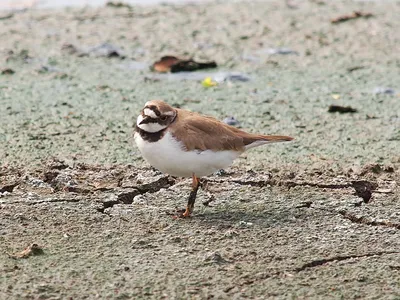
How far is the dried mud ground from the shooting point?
4.24 metres

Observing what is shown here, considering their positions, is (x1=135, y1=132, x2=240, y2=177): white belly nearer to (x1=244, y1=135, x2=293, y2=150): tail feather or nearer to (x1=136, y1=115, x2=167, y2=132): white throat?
(x1=136, y1=115, x2=167, y2=132): white throat

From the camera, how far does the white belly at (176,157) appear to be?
4855 millimetres

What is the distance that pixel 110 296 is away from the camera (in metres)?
3.98

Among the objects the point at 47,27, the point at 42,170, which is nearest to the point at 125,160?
the point at 42,170

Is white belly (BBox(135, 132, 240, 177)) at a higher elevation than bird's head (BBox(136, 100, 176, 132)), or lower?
lower

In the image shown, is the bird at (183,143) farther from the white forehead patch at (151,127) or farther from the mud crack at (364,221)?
the mud crack at (364,221)

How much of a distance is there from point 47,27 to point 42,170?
4195mm

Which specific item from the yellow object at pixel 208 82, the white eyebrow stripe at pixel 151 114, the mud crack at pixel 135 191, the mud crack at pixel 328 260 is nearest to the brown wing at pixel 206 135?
the white eyebrow stripe at pixel 151 114

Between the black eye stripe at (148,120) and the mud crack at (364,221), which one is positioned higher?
the black eye stripe at (148,120)

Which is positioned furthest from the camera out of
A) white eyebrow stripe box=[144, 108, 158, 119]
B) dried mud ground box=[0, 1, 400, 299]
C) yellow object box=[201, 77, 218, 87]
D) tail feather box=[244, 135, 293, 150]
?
yellow object box=[201, 77, 218, 87]

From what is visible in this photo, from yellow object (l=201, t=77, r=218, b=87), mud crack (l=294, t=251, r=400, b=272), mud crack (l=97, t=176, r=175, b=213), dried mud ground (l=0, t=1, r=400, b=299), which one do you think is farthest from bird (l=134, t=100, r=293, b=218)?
yellow object (l=201, t=77, r=218, b=87)

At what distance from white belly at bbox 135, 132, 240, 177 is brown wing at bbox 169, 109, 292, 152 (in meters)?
0.03

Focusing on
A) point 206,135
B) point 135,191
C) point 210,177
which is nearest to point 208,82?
point 210,177

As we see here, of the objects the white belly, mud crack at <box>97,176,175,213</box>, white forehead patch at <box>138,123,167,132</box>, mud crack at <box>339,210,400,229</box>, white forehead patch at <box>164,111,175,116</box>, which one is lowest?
mud crack at <box>97,176,175,213</box>
